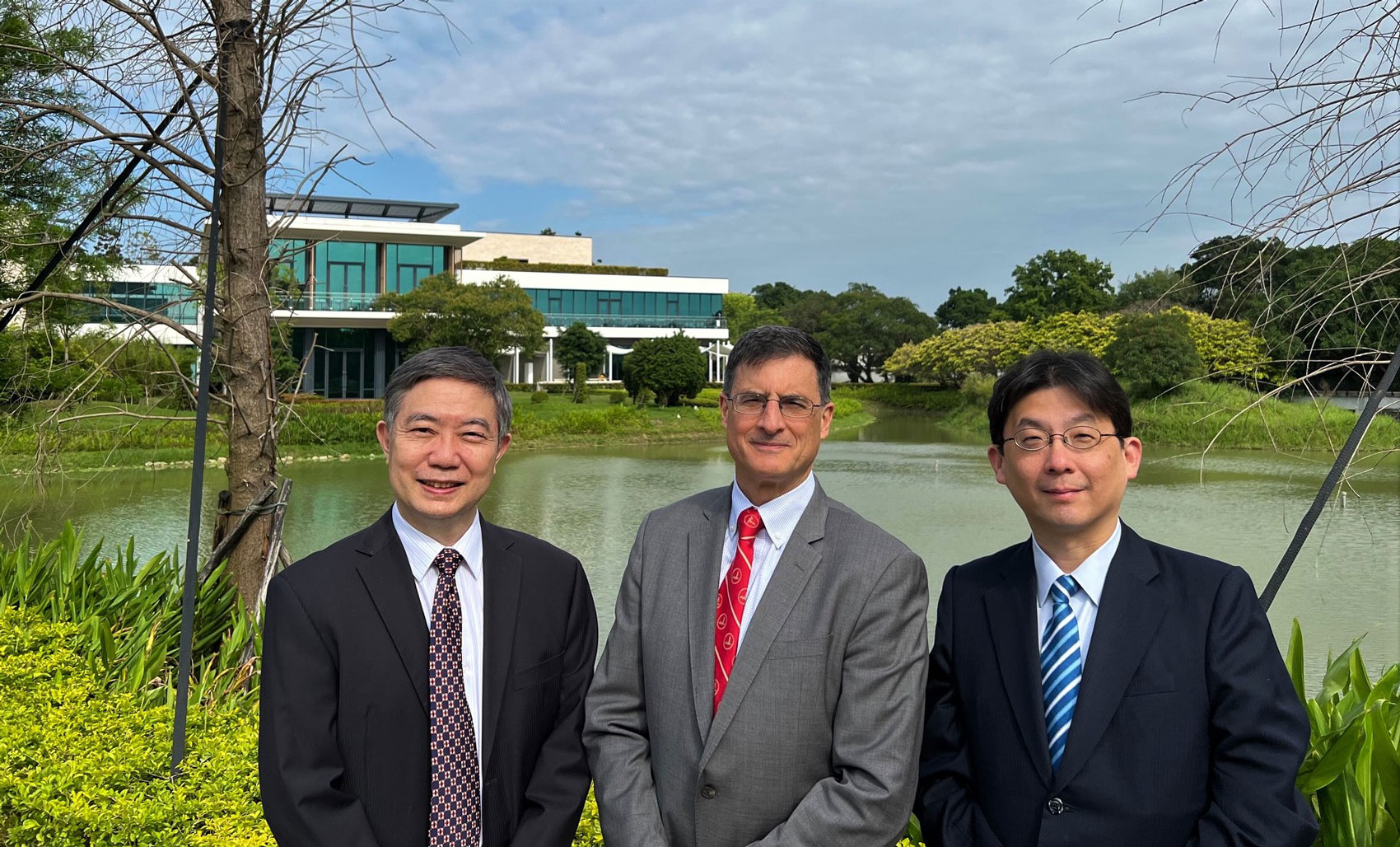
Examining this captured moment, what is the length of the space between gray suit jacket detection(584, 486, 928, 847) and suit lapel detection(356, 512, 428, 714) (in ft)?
1.05

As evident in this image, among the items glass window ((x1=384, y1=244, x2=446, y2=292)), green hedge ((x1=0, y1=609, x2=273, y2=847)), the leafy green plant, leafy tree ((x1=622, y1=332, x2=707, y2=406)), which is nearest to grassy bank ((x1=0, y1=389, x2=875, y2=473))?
leafy tree ((x1=622, y1=332, x2=707, y2=406))

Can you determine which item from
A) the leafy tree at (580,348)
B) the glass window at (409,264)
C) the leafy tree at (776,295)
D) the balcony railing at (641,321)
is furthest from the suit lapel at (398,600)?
the leafy tree at (776,295)

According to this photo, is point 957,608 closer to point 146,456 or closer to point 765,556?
point 765,556

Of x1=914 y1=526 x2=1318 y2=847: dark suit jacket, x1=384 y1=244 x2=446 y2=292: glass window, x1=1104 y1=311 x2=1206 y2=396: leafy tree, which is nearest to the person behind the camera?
x1=914 y1=526 x2=1318 y2=847: dark suit jacket

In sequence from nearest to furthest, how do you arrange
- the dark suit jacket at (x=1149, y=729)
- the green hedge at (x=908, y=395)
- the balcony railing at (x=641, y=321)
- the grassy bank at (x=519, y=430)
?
the dark suit jacket at (x=1149, y=729) < the grassy bank at (x=519, y=430) < the green hedge at (x=908, y=395) < the balcony railing at (x=641, y=321)

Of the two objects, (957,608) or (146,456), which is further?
(146,456)

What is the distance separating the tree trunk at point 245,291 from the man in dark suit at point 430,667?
2276 mm

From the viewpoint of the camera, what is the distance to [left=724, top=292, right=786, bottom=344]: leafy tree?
43938 mm

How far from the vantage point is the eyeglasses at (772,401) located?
5.85 feet

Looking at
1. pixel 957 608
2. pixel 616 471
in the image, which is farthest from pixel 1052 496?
pixel 616 471

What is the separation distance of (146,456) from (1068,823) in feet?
52.4

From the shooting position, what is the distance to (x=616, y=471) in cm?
1608

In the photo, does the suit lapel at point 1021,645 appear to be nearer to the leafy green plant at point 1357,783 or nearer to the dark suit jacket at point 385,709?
the leafy green plant at point 1357,783

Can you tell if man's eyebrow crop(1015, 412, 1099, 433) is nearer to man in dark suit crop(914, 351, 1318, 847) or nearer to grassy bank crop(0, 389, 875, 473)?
man in dark suit crop(914, 351, 1318, 847)
